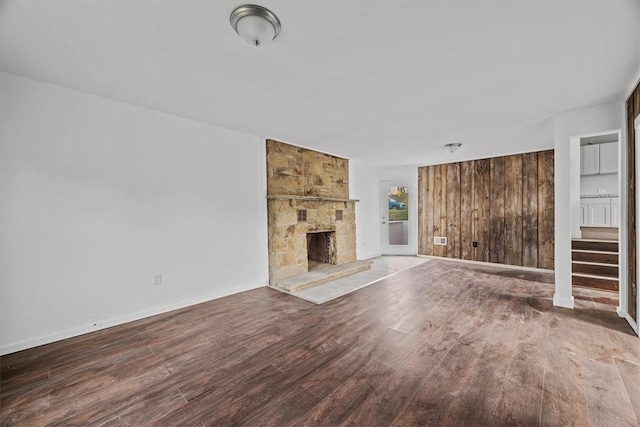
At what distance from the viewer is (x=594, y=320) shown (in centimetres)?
262

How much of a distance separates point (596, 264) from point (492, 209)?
185 centimetres

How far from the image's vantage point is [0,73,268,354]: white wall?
2145mm

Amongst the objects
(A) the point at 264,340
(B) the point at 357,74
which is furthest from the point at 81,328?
(B) the point at 357,74

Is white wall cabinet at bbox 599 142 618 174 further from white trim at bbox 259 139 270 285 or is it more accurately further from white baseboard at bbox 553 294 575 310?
white trim at bbox 259 139 270 285

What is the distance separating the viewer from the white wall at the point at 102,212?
2.14 meters

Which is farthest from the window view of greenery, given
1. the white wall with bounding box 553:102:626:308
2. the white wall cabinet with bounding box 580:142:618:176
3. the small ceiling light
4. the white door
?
the white wall with bounding box 553:102:626:308

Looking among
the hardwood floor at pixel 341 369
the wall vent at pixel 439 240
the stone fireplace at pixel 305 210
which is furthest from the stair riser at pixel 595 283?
the stone fireplace at pixel 305 210

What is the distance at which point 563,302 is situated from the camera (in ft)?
9.75

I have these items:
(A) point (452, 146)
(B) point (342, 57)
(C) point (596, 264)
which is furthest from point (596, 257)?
(B) point (342, 57)

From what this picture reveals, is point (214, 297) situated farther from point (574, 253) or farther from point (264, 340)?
point (574, 253)

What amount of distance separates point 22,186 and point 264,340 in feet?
8.35

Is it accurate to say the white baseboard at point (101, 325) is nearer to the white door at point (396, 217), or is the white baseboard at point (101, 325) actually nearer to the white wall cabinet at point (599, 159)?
the white door at point (396, 217)

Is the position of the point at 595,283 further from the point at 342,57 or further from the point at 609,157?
the point at 342,57

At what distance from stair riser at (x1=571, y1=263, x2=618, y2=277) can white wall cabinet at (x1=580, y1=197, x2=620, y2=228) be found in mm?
1087
